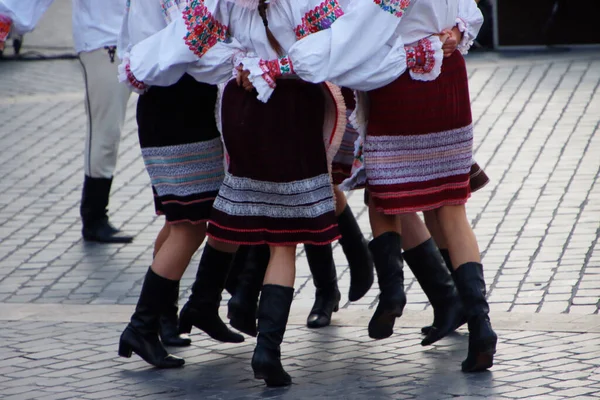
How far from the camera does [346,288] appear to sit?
234 inches

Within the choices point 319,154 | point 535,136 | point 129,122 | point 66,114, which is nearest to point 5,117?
point 66,114

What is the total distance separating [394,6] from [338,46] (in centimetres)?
27

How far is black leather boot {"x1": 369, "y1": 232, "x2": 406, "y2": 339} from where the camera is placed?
4660 mm

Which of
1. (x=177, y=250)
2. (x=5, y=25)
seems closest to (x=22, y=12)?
(x=5, y=25)

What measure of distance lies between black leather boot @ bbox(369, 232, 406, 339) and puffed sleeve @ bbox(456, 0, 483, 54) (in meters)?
0.81

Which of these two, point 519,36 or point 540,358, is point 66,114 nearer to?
point 519,36

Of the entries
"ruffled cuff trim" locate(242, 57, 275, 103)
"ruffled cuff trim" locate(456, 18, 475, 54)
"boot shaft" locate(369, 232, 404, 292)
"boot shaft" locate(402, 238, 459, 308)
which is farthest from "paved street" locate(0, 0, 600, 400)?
"ruffled cuff trim" locate(456, 18, 475, 54)

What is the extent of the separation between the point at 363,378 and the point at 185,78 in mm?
1395

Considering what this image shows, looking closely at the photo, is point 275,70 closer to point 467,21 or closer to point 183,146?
point 183,146

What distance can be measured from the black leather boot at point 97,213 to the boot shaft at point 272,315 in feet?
8.59

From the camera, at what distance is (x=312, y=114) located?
4504 millimetres

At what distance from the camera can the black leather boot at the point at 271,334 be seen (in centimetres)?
448

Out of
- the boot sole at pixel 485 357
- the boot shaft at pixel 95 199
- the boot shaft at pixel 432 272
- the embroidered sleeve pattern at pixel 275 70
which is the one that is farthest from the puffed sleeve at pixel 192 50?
the boot shaft at pixel 95 199

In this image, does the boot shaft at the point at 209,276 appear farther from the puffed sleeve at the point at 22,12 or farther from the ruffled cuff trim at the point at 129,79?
the puffed sleeve at the point at 22,12
